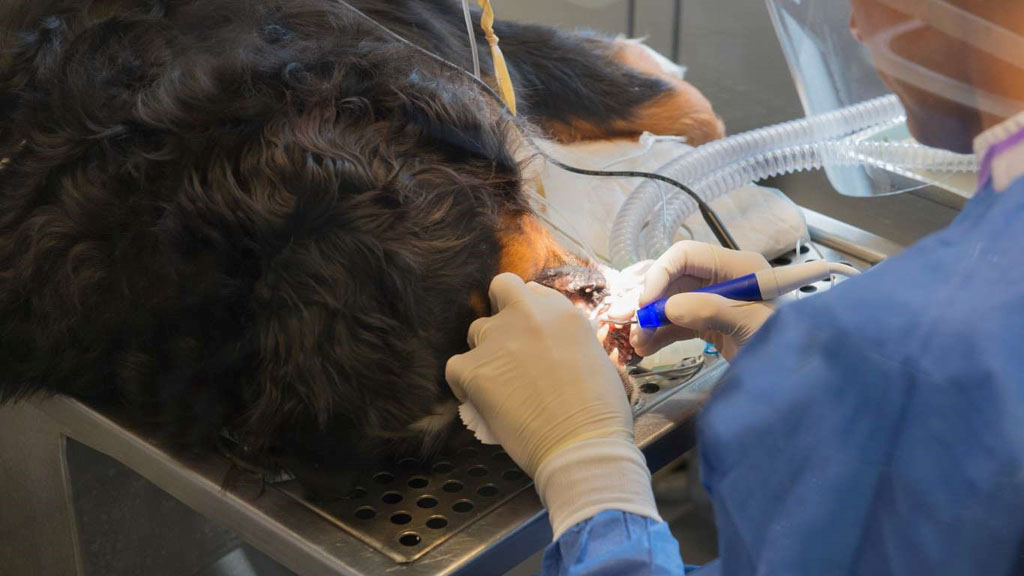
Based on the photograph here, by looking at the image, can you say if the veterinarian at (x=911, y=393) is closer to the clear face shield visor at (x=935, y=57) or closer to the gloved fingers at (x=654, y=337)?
the clear face shield visor at (x=935, y=57)

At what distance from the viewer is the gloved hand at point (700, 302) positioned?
3.18 feet

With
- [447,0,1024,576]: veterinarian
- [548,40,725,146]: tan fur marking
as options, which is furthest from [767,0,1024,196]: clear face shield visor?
[548,40,725,146]: tan fur marking

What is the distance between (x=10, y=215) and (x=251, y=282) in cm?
31

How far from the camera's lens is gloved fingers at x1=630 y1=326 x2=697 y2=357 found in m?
1.05

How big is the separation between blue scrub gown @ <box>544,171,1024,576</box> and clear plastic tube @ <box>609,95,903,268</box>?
2.00 feet

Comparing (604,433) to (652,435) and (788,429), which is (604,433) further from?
(788,429)

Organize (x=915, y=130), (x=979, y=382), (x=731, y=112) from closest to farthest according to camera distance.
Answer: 1. (x=979, y=382)
2. (x=915, y=130)
3. (x=731, y=112)

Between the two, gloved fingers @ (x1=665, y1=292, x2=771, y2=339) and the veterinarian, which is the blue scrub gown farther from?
gloved fingers @ (x1=665, y1=292, x2=771, y2=339)

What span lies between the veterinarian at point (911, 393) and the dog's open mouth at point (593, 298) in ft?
1.08

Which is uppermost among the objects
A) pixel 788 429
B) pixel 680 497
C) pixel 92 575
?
pixel 788 429

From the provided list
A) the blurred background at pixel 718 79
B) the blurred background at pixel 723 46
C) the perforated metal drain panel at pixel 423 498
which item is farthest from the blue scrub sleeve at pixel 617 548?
the blurred background at pixel 723 46

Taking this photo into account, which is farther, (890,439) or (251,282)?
(251,282)

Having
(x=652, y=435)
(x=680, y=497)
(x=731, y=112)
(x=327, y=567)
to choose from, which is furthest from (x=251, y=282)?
(x=731, y=112)

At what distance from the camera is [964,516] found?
0.57 m
